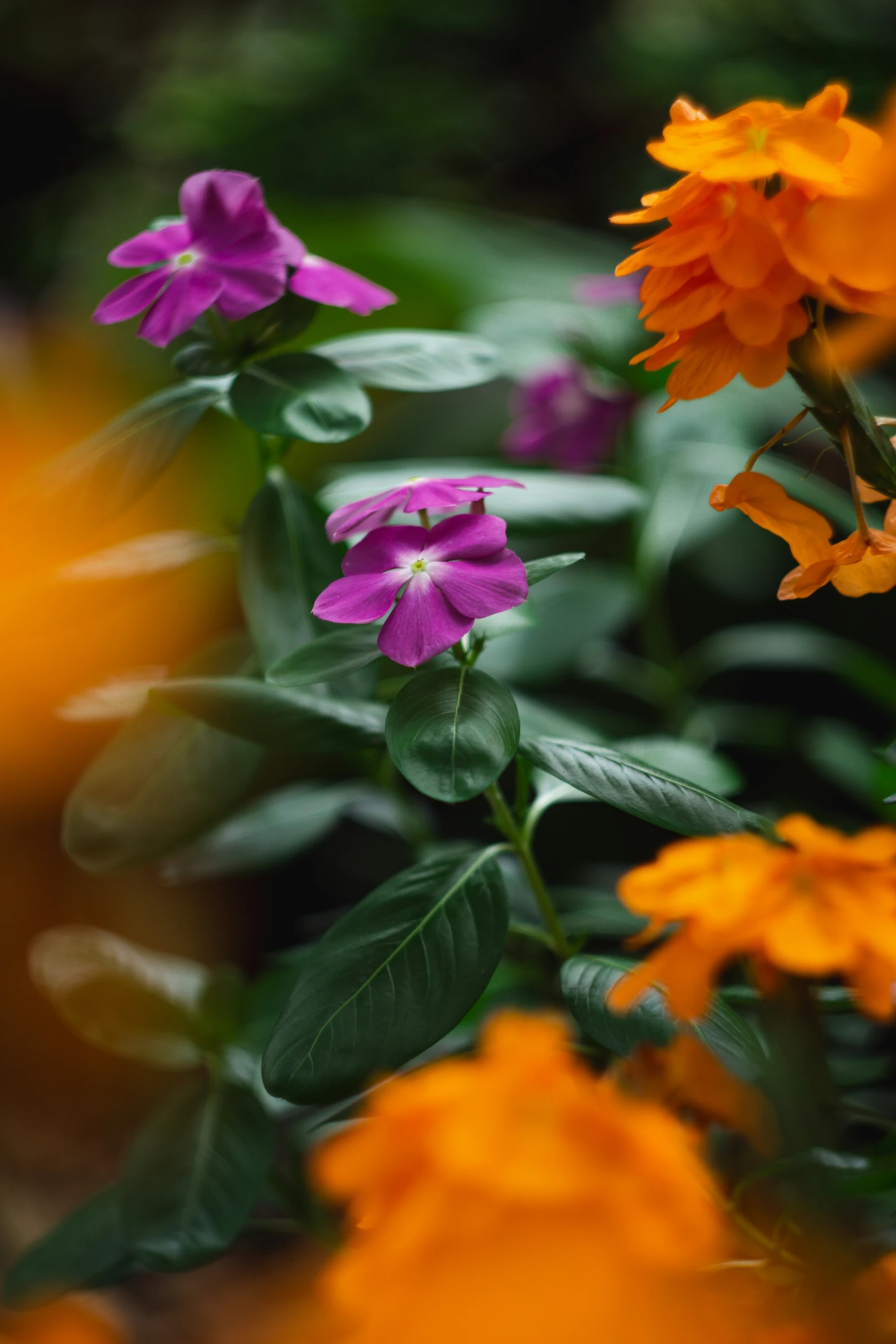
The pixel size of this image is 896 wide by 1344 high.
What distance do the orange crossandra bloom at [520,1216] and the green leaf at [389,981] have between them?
141 mm

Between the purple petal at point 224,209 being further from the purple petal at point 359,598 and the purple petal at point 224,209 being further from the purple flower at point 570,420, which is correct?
the purple flower at point 570,420

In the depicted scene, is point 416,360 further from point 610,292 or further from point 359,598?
point 610,292

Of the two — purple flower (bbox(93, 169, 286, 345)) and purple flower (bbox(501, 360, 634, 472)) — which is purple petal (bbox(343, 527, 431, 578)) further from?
purple flower (bbox(501, 360, 634, 472))

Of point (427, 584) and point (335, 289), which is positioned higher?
point (335, 289)

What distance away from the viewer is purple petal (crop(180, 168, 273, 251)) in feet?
1.42

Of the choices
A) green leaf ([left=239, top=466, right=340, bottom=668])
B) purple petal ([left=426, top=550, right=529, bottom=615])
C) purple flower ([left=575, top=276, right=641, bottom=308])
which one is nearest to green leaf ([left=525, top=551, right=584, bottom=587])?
purple petal ([left=426, top=550, right=529, bottom=615])

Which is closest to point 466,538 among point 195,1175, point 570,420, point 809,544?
point 809,544

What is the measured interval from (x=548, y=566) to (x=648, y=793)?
0.09 m

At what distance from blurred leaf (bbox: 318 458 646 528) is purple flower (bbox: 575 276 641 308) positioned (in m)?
0.22

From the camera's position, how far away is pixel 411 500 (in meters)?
0.37

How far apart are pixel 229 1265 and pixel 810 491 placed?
0.71m

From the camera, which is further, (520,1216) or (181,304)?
(181,304)

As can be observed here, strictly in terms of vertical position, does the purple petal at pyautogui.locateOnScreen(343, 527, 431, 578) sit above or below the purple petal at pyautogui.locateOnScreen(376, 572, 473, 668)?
above

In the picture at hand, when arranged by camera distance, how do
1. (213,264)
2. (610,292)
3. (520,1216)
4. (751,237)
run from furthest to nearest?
1. (610,292)
2. (213,264)
3. (751,237)
4. (520,1216)
